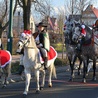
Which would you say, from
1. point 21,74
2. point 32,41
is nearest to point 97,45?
point 21,74

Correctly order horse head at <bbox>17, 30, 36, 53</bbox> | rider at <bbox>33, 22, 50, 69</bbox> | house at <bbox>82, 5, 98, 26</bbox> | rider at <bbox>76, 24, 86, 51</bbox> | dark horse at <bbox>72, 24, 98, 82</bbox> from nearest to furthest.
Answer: horse head at <bbox>17, 30, 36, 53</bbox>, rider at <bbox>33, 22, 50, 69</bbox>, rider at <bbox>76, 24, 86, 51</bbox>, dark horse at <bbox>72, 24, 98, 82</bbox>, house at <bbox>82, 5, 98, 26</bbox>

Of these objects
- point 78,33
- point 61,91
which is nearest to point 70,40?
point 78,33

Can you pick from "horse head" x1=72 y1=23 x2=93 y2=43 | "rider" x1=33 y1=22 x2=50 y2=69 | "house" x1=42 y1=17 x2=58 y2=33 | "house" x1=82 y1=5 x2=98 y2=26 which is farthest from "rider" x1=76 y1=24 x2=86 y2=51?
"house" x1=82 y1=5 x2=98 y2=26

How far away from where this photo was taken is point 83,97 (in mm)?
11039

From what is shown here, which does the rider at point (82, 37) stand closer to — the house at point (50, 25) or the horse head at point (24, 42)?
the horse head at point (24, 42)

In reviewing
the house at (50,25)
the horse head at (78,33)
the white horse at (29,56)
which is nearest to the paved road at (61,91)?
the white horse at (29,56)

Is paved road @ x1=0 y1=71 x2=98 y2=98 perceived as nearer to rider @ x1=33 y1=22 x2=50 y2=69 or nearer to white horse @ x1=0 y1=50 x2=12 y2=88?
white horse @ x1=0 y1=50 x2=12 y2=88

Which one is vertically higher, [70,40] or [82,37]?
[82,37]

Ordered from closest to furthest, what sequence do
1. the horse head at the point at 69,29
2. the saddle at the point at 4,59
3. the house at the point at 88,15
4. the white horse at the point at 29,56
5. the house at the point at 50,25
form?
the white horse at the point at 29,56, the saddle at the point at 4,59, the horse head at the point at 69,29, the house at the point at 50,25, the house at the point at 88,15

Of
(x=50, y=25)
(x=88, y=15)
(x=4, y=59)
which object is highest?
(x=88, y=15)

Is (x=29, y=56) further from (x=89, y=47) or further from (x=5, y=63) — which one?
(x=89, y=47)

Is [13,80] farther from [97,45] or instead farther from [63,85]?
[97,45]

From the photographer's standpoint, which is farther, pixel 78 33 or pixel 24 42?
pixel 78 33

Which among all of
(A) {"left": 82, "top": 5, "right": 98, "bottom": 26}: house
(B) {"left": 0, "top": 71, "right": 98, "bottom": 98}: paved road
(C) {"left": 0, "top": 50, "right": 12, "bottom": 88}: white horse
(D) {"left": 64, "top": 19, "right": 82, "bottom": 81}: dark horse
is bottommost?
(B) {"left": 0, "top": 71, "right": 98, "bottom": 98}: paved road
